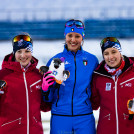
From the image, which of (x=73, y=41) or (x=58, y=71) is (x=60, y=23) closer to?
(x=73, y=41)

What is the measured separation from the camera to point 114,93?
218 centimetres

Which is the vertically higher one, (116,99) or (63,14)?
(63,14)

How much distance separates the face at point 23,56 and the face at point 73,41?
407 millimetres

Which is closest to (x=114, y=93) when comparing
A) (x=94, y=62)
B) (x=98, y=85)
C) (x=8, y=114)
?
(x=98, y=85)

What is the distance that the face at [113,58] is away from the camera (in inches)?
87.4

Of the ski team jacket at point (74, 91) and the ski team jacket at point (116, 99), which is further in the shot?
the ski team jacket at point (74, 91)

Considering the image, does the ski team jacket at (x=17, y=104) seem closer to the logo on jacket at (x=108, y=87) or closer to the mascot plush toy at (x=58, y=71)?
the mascot plush toy at (x=58, y=71)

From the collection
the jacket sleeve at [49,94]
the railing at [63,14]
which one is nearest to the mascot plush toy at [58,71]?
the jacket sleeve at [49,94]

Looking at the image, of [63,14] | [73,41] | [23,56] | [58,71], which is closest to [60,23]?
[63,14]

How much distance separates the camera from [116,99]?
217cm

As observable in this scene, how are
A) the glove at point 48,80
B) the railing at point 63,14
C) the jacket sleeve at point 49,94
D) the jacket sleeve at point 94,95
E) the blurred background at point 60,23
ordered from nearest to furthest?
the glove at point 48,80
the jacket sleeve at point 49,94
the jacket sleeve at point 94,95
the blurred background at point 60,23
the railing at point 63,14

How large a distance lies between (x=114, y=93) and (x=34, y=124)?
2.53 ft

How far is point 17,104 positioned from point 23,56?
44 centimetres

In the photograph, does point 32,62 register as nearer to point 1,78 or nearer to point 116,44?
point 1,78
